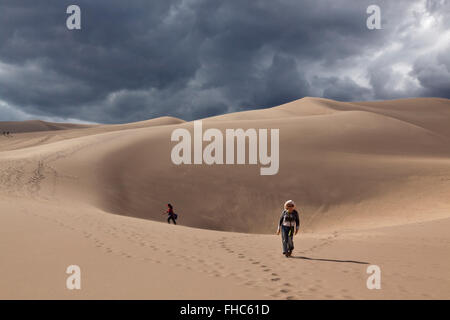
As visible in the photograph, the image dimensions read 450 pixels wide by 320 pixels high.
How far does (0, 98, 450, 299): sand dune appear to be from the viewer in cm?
578

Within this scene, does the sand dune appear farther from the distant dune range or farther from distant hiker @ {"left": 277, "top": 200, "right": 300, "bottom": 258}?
distant hiker @ {"left": 277, "top": 200, "right": 300, "bottom": 258}

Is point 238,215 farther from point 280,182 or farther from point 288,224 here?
point 288,224

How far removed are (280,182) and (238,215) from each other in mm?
3991

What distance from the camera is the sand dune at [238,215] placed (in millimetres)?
5781

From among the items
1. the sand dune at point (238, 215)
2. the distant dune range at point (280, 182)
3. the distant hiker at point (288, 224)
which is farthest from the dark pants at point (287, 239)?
the distant dune range at point (280, 182)

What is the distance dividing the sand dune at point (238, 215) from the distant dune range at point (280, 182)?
9 cm

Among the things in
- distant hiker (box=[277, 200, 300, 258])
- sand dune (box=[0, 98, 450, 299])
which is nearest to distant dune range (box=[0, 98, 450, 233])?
sand dune (box=[0, 98, 450, 299])

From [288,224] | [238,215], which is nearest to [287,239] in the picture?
[288,224]

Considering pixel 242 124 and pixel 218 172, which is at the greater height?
pixel 242 124

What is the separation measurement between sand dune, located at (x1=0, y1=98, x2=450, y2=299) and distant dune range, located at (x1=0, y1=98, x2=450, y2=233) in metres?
0.09
